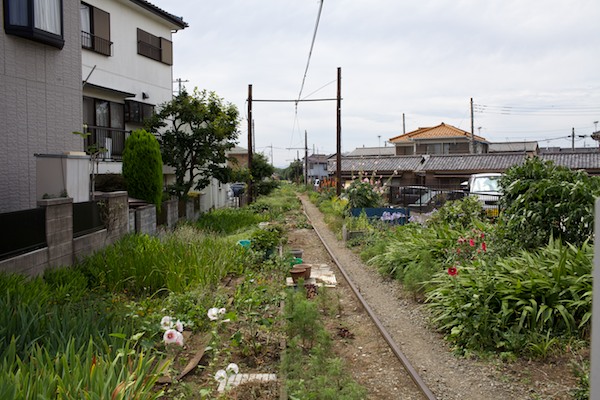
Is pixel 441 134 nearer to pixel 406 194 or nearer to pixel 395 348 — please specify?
pixel 406 194

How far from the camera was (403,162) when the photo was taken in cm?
4459

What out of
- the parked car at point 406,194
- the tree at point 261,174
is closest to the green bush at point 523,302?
the parked car at point 406,194

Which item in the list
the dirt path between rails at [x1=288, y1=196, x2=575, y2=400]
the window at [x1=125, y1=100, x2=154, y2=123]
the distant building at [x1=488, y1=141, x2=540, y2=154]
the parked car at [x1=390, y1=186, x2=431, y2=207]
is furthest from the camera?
the distant building at [x1=488, y1=141, x2=540, y2=154]

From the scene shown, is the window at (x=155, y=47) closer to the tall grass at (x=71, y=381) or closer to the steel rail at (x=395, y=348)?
the steel rail at (x=395, y=348)

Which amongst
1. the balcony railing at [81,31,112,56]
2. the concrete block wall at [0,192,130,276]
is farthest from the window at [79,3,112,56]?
the concrete block wall at [0,192,130,276]

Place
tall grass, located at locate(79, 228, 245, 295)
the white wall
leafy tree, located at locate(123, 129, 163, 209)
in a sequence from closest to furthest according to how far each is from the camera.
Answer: tall grass, located at locate(79, 228, 245, 295) → leafy tree, located at locate(123, 129, 163, 209) → the white wall

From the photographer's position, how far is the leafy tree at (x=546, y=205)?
792cm

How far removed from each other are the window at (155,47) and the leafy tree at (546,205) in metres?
17.1

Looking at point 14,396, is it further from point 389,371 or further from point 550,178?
point 550,178

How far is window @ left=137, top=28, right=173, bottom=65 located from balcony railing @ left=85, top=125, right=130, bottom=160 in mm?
3792

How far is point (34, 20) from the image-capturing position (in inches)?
417

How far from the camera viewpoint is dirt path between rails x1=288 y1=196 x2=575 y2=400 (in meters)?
5.58

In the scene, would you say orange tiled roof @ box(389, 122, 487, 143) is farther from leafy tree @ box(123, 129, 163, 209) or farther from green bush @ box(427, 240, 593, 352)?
green bush @ box(427, 240, 593, 352)

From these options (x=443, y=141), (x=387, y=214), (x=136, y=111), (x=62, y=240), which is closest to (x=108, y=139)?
(x=136, y=111)
